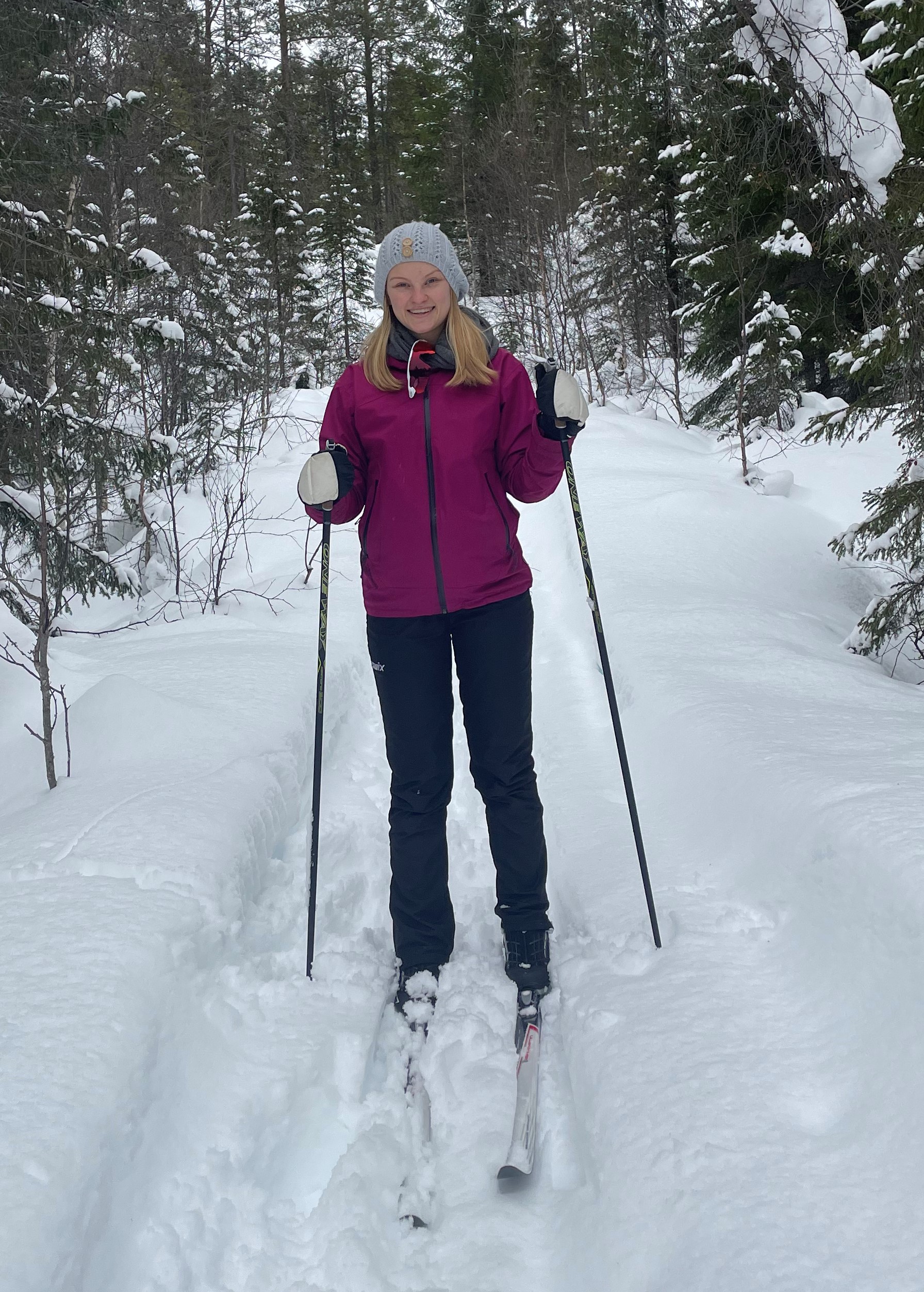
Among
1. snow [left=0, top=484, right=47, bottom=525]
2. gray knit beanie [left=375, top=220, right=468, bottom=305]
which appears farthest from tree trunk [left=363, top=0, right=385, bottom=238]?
gray knit beanie [left=375, top=220, right=468, bottom=305]

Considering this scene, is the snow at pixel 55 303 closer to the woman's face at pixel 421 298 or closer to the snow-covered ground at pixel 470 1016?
the snow-covered ground at pixel 470 1016

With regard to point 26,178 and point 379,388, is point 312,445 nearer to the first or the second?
point 26,178

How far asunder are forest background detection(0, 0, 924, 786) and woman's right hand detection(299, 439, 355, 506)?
5.82 ft

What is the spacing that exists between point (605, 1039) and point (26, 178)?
6.20 metres

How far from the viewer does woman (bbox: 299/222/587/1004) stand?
95.5 inches

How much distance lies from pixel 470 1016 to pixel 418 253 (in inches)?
90.7

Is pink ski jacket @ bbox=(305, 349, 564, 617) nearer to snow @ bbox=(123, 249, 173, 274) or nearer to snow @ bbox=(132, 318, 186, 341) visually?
snow @ bbox=(132, 318, 186, 341)

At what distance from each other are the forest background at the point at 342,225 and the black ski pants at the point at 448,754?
6.11ft

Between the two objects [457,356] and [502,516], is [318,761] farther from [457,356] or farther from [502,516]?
[457,356]

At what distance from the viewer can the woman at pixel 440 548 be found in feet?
7.96

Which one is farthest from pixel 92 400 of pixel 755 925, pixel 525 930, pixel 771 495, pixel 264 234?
pixel 264 234

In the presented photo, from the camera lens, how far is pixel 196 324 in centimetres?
878

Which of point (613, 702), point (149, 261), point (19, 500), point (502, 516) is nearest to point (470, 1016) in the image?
point (613, 702)

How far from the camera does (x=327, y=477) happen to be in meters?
2.40
